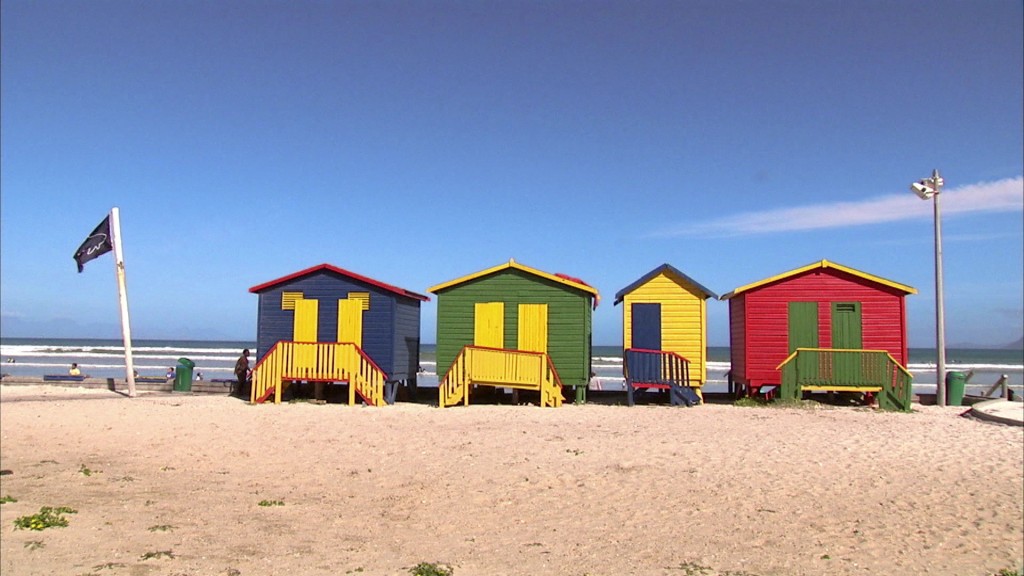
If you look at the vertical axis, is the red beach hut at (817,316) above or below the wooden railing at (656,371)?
above

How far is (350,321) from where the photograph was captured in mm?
19391

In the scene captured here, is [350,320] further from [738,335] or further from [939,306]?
[939,306]

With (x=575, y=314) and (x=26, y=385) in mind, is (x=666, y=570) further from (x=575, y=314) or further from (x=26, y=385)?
(x=26, y=385)

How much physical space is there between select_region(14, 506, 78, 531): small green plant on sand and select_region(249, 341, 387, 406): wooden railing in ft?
33.5

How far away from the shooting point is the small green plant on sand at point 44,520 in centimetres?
771

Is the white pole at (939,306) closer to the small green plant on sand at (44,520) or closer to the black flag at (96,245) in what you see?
the small green plant on sand at (44,520)

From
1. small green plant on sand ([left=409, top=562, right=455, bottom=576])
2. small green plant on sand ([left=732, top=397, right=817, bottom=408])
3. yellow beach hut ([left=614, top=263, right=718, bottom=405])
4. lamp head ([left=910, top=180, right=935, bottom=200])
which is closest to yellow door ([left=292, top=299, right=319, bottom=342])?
yellow beach hut ([left=614, top=263, right=718, bottom=405])

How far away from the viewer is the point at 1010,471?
10719 millimetres

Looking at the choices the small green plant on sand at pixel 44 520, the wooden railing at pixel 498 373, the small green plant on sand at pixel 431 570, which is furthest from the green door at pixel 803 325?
the small green plant on sand at pixel 44 520

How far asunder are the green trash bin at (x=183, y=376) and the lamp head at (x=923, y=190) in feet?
62.1

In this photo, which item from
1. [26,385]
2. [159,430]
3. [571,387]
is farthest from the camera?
[26,385]

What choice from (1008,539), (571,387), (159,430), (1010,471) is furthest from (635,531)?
(571,387)

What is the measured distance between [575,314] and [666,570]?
12237 millimetres

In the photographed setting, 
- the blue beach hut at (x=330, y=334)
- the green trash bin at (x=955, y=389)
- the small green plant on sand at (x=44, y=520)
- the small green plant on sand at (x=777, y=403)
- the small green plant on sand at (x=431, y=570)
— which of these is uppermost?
the blue beach hut at (x=330, y=334)
